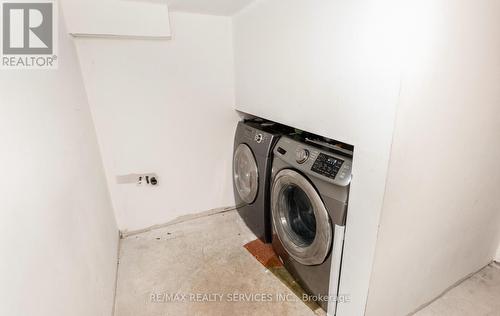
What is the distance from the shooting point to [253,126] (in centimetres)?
206

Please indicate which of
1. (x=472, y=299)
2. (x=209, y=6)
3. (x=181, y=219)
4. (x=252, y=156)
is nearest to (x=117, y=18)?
(x=209, y=6)

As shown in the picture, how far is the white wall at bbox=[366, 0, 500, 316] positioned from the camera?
0.90m

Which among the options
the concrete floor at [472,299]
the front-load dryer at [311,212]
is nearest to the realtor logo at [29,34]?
the front-load dryer at [311,212]

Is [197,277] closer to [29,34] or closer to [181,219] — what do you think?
[181,219]

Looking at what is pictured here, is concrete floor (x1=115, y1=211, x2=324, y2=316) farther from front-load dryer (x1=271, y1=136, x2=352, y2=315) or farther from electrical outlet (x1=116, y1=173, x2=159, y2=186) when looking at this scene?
electrical outlet (x1=116, y1=173, x2=159, y2=186)

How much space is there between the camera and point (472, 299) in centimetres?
153

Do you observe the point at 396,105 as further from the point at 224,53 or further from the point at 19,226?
the point at 224,53

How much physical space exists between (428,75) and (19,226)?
1418mm

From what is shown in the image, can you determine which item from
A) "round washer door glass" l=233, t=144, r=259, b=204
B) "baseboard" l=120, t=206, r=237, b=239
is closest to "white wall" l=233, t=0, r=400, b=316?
"round washer door glass" l=233, t=144, r=259, b=204

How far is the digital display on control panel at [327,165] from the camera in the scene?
1208mm

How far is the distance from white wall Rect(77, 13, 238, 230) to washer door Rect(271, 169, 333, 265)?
3.12ft

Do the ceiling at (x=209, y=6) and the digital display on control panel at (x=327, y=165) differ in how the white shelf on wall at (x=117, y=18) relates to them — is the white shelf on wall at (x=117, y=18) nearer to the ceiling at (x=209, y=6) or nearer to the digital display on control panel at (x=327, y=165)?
the ceiling at (x=209, y=6)

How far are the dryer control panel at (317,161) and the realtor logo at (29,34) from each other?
1309 millimetres

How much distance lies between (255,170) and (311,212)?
23.0 inches
